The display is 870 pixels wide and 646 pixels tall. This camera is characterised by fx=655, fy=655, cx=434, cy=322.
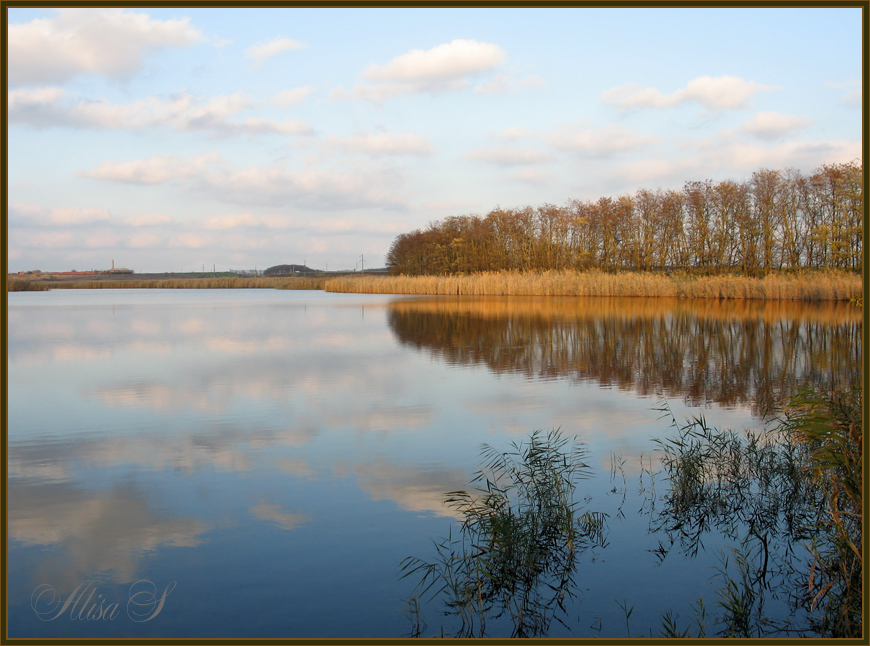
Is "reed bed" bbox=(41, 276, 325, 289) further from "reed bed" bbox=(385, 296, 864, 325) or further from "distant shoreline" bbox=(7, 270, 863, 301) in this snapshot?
"reed bed" bbox=(385, 296, 864, 325)

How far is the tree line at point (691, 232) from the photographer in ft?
96.2

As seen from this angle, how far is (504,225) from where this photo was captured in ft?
137

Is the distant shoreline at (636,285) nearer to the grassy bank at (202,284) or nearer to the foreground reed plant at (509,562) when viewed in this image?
the foreground reed plant at (509,562)

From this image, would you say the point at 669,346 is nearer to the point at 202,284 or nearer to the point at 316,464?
the point at 316,464

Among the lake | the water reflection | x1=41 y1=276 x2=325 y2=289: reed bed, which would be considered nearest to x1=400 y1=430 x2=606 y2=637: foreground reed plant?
the lake

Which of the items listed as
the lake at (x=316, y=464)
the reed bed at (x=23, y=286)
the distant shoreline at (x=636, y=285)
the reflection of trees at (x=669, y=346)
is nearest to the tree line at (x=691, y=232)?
the distant shoreline at (x=636, y=285)

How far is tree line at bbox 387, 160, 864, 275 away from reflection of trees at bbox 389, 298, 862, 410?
27.9 ft

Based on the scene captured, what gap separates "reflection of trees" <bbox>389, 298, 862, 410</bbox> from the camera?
926 centimetres

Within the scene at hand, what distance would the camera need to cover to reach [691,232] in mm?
33531

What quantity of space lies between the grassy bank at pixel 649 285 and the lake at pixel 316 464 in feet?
42.3

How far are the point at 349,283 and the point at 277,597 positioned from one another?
46.8 metres

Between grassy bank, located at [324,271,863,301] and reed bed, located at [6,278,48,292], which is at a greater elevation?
reed bed, located at [6,278,48,292]

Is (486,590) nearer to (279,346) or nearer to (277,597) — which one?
(277,597)

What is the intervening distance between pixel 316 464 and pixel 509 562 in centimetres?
234
